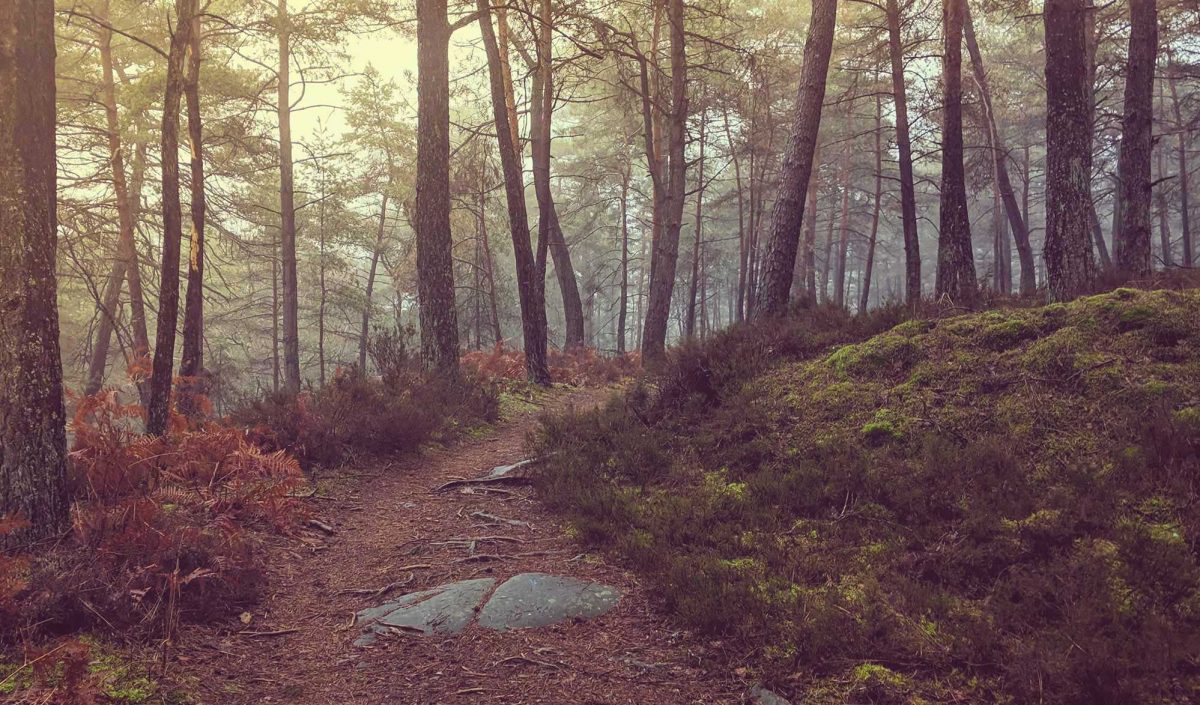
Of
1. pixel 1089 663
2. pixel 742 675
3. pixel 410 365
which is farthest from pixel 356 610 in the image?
pixel 410 365

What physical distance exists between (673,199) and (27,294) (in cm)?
1193

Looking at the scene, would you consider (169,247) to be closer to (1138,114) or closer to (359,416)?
(359,416)

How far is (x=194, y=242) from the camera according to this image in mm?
8383

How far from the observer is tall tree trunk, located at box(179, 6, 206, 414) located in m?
7.76

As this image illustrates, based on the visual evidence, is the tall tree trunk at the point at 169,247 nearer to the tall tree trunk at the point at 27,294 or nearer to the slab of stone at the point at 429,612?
Answer: the tall tree trunk at the point at 27,294

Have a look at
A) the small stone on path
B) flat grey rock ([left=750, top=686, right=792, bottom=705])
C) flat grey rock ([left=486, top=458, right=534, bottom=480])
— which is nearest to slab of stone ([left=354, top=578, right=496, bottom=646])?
the small stone on path

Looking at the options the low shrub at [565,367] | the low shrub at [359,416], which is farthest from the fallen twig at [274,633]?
the low shrub at [565,367]

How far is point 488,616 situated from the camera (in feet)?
12.9

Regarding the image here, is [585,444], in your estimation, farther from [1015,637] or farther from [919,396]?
[1015,637]

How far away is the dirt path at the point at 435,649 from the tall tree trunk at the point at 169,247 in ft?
9.30

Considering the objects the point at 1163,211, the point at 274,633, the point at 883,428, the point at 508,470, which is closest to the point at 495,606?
the point at 274,633

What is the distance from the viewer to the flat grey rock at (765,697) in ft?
9.72

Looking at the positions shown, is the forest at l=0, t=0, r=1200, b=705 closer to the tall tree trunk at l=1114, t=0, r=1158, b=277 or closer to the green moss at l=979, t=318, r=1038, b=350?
the green moss at l=979, t=318, r=1038, b=350

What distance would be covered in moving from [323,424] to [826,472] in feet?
17.7
